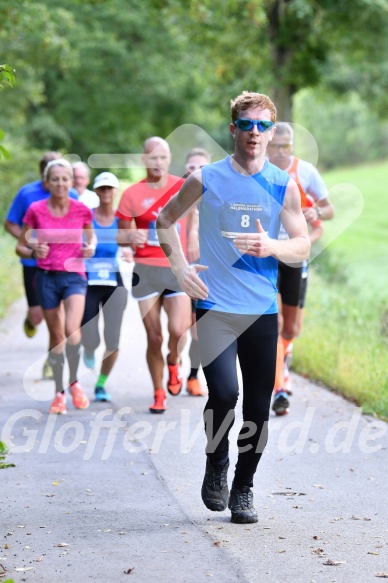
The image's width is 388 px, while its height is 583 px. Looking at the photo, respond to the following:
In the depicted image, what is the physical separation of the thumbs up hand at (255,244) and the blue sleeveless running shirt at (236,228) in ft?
1.06

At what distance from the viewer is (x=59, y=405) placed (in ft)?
31.1

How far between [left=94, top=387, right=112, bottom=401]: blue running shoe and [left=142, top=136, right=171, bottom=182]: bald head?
207 centimetres

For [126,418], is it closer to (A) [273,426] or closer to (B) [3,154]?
(A) [273,426]

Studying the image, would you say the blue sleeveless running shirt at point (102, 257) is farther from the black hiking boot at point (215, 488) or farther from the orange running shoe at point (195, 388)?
the black hiking boot at point (215, 488)

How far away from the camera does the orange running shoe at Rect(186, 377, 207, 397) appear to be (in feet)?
34.2

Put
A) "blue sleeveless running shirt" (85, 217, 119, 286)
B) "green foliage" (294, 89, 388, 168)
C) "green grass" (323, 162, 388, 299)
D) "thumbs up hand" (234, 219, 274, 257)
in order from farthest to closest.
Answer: "green foliage" (294, 89, 388, 168) < "green grass" (323, 162, 388, 299) < "blue sleeveless running shirt" (85, 217, 119, 286) < "thumbs up hand" (234, 219, 274, 257)

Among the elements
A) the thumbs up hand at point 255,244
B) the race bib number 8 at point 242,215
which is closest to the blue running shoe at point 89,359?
the race bib number 8 at point 242,215

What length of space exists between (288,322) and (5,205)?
72.9ft

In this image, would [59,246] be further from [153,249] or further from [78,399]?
[78,399]

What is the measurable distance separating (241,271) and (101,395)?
182 inches

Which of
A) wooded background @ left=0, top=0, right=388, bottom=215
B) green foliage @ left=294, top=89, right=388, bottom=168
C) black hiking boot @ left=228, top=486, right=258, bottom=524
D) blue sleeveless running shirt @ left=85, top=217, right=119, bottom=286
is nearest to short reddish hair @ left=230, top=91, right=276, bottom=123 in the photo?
black hiking boot @ left=228, top=486, right=258, bottom=524

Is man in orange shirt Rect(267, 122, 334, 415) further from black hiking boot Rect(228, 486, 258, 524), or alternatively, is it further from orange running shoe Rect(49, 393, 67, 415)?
black hiking boot Rect(228, 486, 258, 524)

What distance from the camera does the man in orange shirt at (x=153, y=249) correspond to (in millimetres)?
9305

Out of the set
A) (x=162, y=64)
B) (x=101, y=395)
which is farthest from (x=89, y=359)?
(x=162, y=64)
